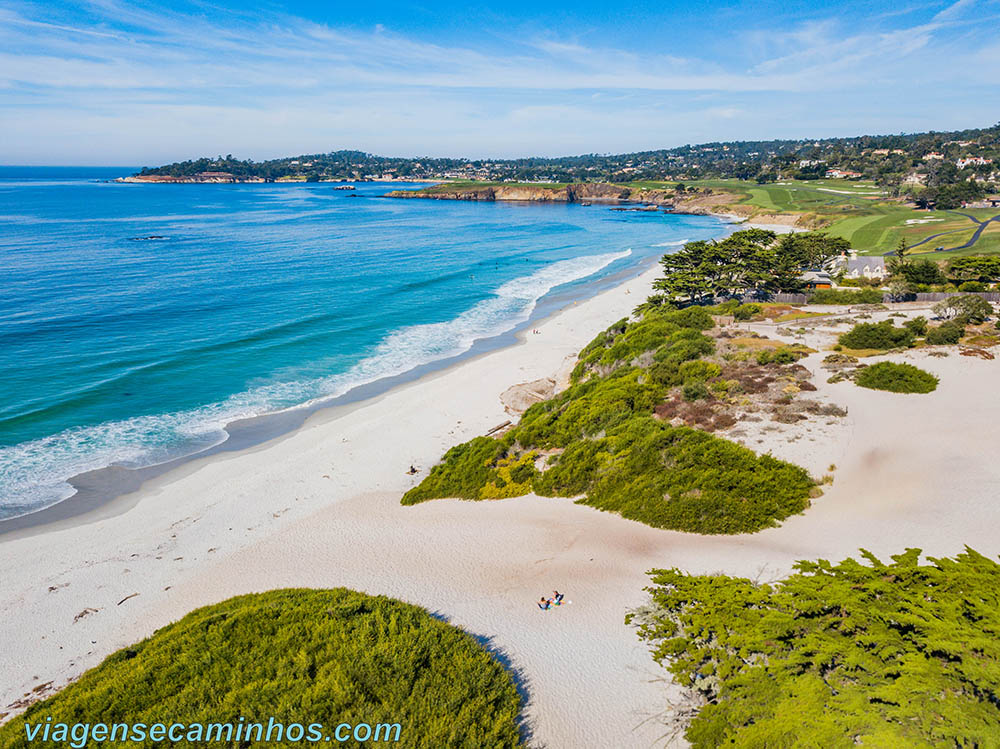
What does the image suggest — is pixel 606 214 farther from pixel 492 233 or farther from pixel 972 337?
pixel 972 337

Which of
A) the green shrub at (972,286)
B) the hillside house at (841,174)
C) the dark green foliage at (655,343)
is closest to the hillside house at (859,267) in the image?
the green shrub at (972,286)

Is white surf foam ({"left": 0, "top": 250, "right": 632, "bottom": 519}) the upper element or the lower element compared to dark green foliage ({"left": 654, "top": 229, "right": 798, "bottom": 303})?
lower

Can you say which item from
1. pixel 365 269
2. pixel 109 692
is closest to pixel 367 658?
pixel 109 692

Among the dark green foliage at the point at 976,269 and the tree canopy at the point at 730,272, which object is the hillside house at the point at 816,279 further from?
the dark green foliage at the point at 976,269

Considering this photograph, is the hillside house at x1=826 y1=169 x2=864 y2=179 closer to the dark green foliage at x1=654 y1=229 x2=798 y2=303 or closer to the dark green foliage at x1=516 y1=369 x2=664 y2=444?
the dark green foliage at x1=654 y1=229 x2=798 y2=303

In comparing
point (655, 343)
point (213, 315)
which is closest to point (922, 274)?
point (655, 343)

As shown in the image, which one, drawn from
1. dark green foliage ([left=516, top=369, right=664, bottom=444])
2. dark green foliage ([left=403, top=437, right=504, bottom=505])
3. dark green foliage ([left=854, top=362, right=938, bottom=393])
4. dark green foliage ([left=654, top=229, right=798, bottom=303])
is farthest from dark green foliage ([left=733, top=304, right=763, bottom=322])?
dark green foliage ([left=403, top=437, right=504, bottom=505])

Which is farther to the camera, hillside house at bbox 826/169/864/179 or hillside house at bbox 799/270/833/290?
hillside house at bbox 826/169/864/179
